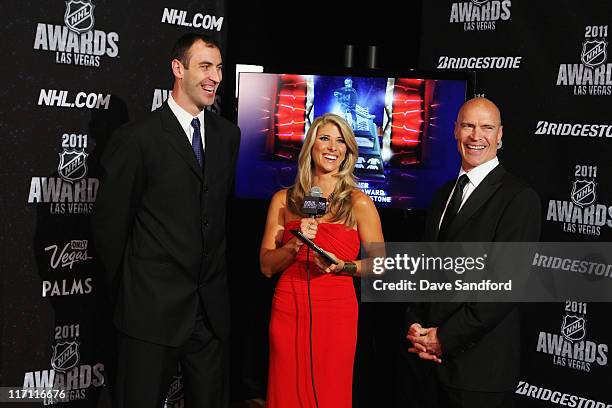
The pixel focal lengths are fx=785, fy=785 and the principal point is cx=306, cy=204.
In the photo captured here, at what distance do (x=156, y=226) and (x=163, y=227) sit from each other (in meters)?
0.03

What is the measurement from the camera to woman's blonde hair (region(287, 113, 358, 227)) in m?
3.61

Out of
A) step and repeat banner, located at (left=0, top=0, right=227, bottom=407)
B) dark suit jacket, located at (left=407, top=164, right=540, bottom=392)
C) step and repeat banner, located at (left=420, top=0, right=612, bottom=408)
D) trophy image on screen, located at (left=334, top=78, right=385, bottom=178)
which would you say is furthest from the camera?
trophy image on screen, located at (left=334, top=78, right=385, bottom=178)

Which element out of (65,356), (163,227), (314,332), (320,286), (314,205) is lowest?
(65,356)

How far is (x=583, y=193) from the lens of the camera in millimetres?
4582

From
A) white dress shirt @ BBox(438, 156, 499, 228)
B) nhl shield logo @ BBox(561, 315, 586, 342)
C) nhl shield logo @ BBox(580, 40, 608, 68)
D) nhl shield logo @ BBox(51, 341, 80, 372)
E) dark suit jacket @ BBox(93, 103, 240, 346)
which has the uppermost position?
nhl shield logo @ BBox(580, 40, 608, 68)

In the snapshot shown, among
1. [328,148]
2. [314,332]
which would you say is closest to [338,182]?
[328,148]

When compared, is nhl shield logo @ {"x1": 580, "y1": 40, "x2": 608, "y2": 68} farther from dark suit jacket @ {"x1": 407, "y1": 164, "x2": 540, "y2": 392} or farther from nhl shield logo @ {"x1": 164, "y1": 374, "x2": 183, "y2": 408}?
nhl shield logo @ {"x1": 164, "y1": 374, "x2": 183, "y2": 408}

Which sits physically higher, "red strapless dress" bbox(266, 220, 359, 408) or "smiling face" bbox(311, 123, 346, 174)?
"smiling face" bbox(311, 123, 346, 174)

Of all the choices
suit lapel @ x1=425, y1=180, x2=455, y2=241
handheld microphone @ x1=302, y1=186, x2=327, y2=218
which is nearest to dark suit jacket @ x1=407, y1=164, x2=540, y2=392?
suit lapel @ x1=425, y1=180, x2=455, y2=241

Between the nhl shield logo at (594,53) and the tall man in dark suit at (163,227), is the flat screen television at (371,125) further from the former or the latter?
the tall man in dark suit at (163,227)

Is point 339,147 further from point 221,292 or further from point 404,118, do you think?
point 404,118

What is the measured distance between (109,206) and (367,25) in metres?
3.01

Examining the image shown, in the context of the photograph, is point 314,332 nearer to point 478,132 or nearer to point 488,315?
point 488,315

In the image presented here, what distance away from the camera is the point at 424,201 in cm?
475
